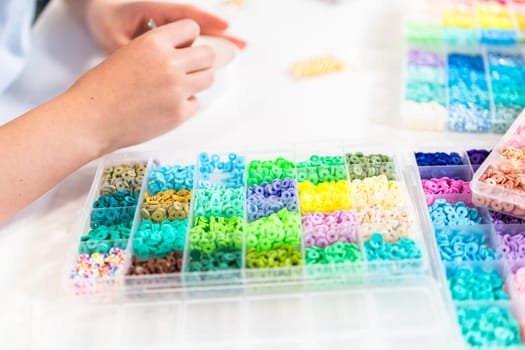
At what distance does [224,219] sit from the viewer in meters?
0.80

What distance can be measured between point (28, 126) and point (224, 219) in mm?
309

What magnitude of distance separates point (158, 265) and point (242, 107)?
0.40 meters

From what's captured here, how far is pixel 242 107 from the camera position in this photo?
3.42 ft

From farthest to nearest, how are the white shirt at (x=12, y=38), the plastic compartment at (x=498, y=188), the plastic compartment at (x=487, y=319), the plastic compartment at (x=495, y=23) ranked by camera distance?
the plastic compartment at (x=495, y=23) < the white shirt at (x=12, y=38) < the plastic compartment at (x=498, y=188) < the plastic compartment at (x=487, y=319)

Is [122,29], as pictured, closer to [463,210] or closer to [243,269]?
[243,269]

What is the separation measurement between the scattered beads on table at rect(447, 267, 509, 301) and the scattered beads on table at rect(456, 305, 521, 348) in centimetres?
1

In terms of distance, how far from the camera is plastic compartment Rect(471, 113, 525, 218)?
758 mm

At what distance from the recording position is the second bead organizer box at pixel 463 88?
0.97 m

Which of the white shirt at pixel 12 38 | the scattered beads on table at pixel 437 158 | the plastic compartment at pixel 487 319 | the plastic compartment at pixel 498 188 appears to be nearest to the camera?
the plastic compartment at pixel 487 319

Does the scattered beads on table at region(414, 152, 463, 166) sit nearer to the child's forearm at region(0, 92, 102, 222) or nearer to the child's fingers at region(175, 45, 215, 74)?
the child's fingers at region(175, 45, 215, 74)

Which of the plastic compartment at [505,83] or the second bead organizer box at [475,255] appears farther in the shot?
the plastic compartment at [505,83]

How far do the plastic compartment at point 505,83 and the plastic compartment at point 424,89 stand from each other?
0.28 feet

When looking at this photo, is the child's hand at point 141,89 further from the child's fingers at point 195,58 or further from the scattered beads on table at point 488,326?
the scattered beads on table at point 488,326

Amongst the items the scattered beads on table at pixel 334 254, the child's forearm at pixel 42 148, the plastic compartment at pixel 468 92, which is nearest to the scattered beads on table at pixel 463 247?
the scattered beads on table at pixel 334 254
